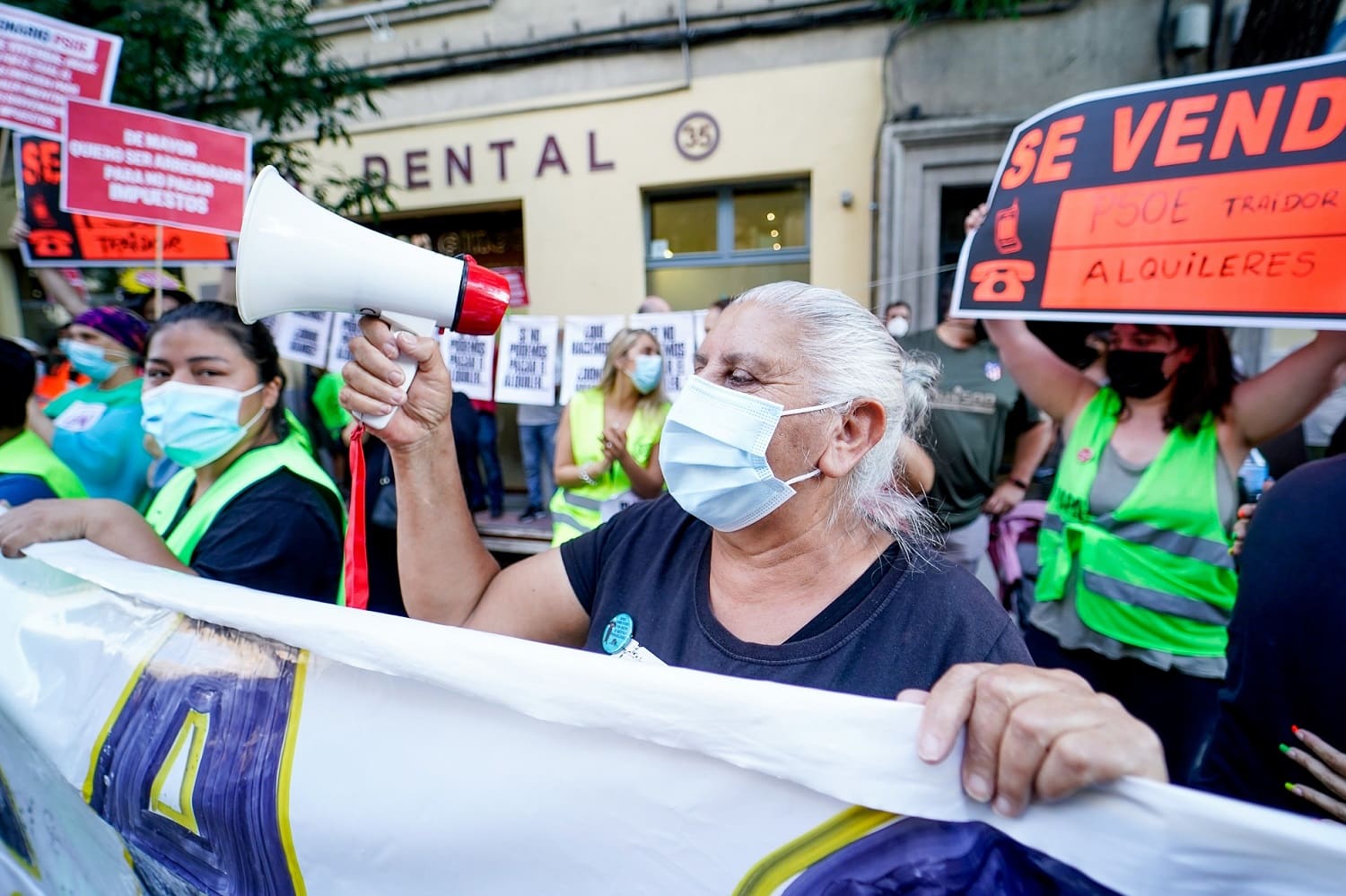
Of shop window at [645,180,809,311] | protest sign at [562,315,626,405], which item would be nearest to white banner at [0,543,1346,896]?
protest sign at [562,315,626,405]

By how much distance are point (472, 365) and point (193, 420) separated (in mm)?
3420

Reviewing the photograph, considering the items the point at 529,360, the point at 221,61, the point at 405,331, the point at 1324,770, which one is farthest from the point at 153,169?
the point at 1324,770

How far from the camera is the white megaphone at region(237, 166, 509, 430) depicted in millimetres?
1134

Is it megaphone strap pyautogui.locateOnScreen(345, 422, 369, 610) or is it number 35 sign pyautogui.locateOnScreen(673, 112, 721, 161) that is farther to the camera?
number 35 sign pyautogui.locateOnScreen(673, 112, 721, 161)

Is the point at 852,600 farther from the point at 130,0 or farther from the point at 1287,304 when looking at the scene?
the point at 130,0

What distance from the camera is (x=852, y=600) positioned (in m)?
1.16

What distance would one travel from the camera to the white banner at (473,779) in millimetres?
707

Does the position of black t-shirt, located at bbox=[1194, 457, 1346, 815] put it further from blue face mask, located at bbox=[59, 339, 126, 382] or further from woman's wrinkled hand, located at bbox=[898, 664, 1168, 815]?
blue face mask, located at bbox=[59, 339, 126, 382]

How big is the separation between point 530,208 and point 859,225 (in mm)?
3033

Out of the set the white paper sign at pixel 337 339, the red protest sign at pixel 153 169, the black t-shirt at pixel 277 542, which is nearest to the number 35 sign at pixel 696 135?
the white paper sign at pixel 337 339

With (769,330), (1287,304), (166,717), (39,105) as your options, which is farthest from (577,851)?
(39,105)

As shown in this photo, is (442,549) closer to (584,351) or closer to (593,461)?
(593,461)

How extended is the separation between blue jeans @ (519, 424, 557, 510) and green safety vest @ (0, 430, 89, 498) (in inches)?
139

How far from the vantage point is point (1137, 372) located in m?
2.15
